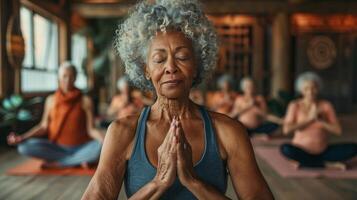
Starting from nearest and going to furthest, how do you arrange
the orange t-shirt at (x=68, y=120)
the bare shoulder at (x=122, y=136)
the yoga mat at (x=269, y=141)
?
1. the bare shoulder at (x=122, y=136)
2. the orange t-shirt at (x=68, y=120)
3. the yoga mat at (x=269, y=141)

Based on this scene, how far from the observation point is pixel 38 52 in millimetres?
7500

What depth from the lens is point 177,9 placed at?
1027mm

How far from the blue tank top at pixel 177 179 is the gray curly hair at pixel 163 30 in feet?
0.58

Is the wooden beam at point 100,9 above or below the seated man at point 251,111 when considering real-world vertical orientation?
above

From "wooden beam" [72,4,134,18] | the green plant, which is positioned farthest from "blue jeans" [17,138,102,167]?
"wooden beam" [72,4,134,18]

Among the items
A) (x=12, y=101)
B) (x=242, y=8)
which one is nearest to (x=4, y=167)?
(x=12, y=101)

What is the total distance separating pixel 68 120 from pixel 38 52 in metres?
3.99

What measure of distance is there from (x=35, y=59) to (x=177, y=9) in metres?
6.71

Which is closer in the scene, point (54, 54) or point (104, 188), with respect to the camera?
point (104, 188)

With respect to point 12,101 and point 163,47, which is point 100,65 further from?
point 163,47

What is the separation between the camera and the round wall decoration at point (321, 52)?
10.3 metres

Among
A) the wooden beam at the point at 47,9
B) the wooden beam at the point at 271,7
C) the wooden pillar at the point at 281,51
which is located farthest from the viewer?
the wooden pillar at the point at 281,51

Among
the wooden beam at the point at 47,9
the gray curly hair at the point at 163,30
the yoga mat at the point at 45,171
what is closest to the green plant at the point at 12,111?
the yoga mat at the point at 45,171

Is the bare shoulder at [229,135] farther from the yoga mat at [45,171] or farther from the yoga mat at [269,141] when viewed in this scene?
the yoga mat at [269,141]
